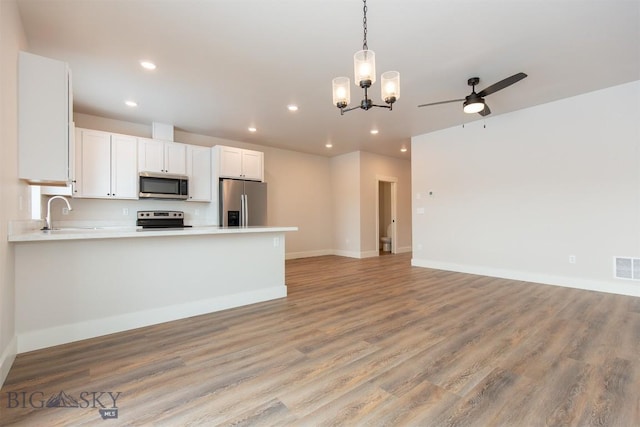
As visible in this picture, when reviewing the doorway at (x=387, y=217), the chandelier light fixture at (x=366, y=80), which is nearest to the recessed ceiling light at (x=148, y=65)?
the chandelier light fixture at (x=366, y=80)

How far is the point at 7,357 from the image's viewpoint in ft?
6.44

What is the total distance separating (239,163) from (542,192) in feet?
17.1

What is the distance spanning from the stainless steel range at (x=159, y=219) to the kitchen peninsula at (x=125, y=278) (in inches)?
83.9

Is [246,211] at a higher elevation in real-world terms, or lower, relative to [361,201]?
lower

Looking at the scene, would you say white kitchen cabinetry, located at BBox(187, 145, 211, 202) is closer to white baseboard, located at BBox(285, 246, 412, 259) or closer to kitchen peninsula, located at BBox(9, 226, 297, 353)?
kitchen peninsula, located at BBox(9, 226, 297, 353)

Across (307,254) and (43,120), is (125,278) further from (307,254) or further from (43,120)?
(307,254)

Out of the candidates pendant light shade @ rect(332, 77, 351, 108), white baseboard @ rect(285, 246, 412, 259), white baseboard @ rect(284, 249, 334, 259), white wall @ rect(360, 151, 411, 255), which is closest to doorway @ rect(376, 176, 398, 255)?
white wall @ rect(360, 151, 411, 255)

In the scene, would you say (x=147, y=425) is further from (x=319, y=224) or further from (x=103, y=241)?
(x=319, y=224)

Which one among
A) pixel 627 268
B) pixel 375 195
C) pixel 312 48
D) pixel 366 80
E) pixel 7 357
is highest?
pixel 312 48

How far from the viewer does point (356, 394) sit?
1.71 meters

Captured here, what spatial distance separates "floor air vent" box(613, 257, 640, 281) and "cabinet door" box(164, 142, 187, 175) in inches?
265

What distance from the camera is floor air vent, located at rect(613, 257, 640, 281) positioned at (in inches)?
145

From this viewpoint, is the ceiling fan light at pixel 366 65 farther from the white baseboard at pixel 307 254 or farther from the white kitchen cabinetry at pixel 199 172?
the white baseboard at pixel 307 254

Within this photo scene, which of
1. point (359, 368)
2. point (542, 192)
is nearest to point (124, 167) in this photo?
point (359, 368)
